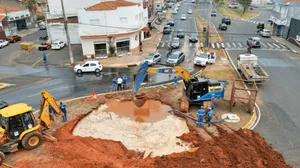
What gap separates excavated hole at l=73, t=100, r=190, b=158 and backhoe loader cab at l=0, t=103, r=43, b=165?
3.48 meters

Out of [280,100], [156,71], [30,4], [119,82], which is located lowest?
[280,100]

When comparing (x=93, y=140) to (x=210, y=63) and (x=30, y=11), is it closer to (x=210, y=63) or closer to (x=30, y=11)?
(x=210, y=63)

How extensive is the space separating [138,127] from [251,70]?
16.1m

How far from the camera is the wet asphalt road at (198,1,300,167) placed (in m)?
16.9

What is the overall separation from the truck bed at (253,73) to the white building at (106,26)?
745 inches

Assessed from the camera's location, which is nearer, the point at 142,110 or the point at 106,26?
the point at 142,110

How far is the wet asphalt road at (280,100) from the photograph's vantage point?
16.9 metres

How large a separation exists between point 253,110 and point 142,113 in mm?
9568

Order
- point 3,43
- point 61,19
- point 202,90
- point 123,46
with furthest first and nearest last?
1. point 61,19
2. point 3,43
3. point 123,46
4. point 202,90

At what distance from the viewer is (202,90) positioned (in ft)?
68.2

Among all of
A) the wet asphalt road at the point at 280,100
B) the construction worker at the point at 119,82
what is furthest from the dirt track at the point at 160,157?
the construction worker at the point at 119,82

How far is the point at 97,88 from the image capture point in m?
26.5

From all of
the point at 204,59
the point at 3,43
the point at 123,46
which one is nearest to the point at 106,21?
the point at 123,46

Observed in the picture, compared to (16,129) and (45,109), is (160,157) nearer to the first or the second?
(45,109)
